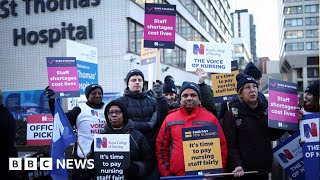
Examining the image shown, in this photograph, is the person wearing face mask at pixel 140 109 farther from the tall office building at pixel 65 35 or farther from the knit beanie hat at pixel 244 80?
the tall office building at pixel 65 35

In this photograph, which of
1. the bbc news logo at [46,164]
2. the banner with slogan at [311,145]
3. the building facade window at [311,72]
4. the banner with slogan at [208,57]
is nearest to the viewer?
the banner with slogan at [311,145]

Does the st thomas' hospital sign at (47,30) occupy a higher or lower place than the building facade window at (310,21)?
lower

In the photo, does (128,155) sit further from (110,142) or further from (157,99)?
(157,99)

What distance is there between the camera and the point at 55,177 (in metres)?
4.67

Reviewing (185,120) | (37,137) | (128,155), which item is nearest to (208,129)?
(185,120)

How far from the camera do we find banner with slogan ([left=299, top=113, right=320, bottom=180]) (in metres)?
4.01

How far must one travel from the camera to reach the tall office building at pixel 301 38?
78.5 meters

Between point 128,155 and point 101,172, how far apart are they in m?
0.36

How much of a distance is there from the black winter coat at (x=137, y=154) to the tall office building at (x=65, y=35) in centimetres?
1388

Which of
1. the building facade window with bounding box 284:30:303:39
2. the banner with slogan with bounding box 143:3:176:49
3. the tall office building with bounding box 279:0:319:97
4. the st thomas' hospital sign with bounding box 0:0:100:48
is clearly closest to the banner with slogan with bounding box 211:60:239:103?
the banner with slogan with bounding box 143:3:176:49

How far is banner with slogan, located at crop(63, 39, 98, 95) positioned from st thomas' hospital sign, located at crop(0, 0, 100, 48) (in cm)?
968

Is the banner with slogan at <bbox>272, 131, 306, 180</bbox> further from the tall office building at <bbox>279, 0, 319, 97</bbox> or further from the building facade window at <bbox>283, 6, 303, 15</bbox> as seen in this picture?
the building facade window at <bbox>283, 6, 303, 15</bbox>

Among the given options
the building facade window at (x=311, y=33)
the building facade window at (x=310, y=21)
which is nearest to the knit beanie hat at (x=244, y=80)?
the building facade window at (x=311, y=33)

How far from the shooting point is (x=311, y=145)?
160 inches
